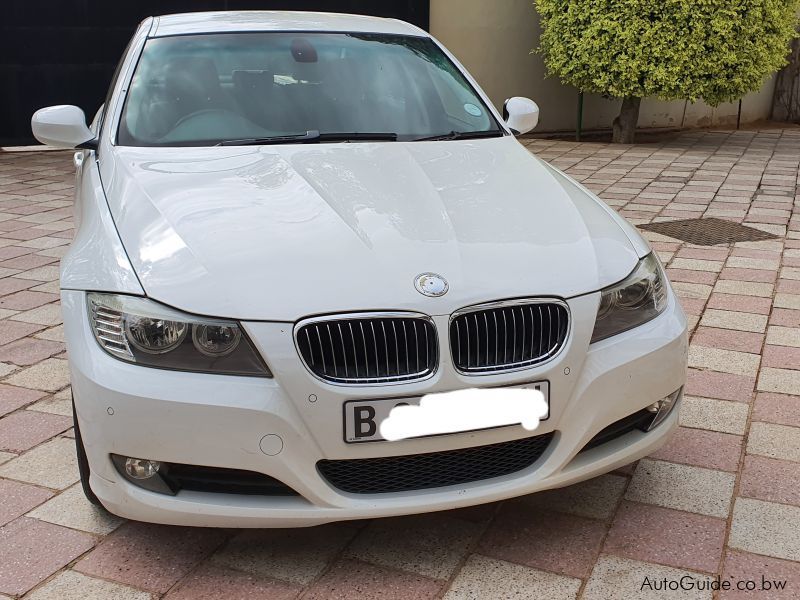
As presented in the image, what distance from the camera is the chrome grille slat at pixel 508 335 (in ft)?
7.15

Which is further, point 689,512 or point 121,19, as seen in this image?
point 121,19

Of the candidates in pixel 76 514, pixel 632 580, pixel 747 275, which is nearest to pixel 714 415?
pixel 632 580

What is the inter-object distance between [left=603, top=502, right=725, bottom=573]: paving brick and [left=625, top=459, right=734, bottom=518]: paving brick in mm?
50

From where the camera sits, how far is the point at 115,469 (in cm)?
221

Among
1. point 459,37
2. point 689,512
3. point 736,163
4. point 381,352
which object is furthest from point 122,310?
point 459,37

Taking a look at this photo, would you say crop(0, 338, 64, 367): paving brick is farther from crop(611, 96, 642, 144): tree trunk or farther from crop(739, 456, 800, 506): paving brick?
crop(611, 96, 642, 144): tree trunk

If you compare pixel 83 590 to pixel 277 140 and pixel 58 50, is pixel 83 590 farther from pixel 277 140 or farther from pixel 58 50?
pixel 58 50

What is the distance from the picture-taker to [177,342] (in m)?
2.14

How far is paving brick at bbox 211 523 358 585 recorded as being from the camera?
235 centimetres

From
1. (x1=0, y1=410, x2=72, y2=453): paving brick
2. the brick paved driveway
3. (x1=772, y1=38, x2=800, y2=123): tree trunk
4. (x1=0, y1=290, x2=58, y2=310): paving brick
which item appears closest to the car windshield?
(x1=0, y1=410, x2=72, y2=453): paving brick

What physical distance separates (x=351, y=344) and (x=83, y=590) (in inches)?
37.6

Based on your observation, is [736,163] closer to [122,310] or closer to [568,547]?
[568,547]

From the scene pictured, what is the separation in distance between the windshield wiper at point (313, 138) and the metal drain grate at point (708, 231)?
336 centimetres

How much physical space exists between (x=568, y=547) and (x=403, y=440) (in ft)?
2.23
